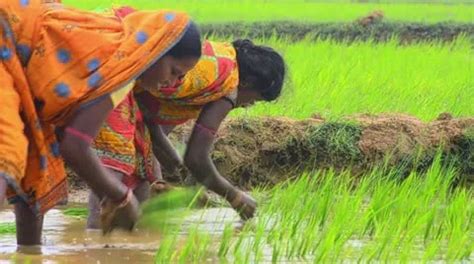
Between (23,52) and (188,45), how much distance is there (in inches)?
20.1

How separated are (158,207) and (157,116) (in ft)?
1.93

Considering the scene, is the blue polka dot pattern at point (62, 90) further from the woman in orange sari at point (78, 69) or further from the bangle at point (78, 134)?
the bangle at point (78, 134)

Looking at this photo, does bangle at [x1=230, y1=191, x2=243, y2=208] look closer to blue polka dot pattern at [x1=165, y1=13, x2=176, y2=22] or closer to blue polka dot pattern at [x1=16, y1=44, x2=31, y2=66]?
blue polka dot pattern at [x1=165, y1=13, x2=176, y2=22]

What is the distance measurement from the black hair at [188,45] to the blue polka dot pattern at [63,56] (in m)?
0.31

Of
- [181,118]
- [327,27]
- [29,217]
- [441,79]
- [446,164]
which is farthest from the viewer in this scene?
[327,27]

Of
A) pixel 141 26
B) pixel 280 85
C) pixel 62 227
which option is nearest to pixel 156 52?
pixel 141 26

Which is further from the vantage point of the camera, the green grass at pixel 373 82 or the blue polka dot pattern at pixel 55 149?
the green grass at pixel 373 82

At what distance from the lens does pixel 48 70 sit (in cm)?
355

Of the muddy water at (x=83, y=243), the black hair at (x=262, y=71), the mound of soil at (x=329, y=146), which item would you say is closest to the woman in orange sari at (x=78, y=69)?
the muddy water at (x=83, y=243)

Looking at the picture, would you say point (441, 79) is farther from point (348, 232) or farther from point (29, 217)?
point (29, 217)

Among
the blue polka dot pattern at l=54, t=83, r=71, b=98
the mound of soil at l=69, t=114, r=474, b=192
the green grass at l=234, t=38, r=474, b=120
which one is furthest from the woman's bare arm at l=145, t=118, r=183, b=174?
the green grass at l=234, t=38, r=474, b=120

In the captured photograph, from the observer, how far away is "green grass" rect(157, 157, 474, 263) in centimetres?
399

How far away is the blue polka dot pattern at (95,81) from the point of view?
139 inches

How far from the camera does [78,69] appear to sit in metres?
3.57
